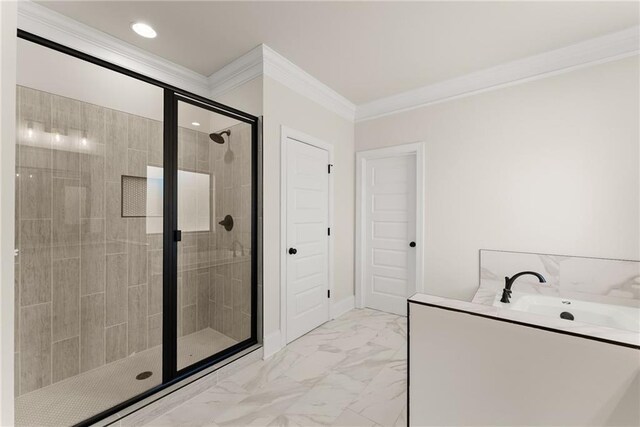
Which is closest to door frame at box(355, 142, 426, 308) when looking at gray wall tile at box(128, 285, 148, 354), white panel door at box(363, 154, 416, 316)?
white panel door at box(363, 154, 416, 316)

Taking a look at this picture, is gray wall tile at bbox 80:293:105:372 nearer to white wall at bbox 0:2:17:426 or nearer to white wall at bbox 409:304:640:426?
white wall at bbox 0:2:17:426

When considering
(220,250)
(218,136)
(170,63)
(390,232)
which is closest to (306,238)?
(220,250)

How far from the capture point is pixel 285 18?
6.74 ft

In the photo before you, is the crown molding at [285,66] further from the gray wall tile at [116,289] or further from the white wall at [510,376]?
the white wall at [510,376]

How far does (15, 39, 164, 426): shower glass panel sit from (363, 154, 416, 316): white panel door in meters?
2.43

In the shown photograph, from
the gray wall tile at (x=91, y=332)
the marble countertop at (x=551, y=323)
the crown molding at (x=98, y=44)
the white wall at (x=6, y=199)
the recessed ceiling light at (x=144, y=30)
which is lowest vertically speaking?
the gray wall tile at (x=91, y=332)

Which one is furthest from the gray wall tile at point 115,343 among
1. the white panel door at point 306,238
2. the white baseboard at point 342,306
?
the white baseboard at point 342,306

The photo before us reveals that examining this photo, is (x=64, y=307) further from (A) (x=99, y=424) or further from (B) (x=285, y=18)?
(B) (x=285, y=18)

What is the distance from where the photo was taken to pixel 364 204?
3727mm

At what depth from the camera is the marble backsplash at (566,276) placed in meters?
2.24

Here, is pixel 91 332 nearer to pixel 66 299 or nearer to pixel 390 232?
pixel 66 299

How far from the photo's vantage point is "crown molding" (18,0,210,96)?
75.2 inches

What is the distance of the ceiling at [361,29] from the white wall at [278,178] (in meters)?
0.42

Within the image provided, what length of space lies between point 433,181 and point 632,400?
8.68ft
